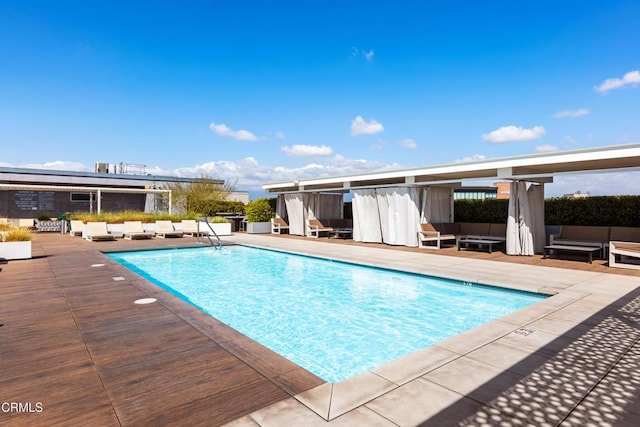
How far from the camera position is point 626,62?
42.0ft

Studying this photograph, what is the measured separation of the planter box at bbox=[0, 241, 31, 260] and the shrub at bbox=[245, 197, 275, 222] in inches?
429

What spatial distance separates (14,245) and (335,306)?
8.69 metres

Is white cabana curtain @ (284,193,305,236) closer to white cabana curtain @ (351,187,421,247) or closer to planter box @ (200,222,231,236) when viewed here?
planter box @ (200,222,231,236)

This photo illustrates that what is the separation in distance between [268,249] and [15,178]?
771 inches

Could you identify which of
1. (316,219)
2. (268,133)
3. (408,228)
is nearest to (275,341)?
(408,228)

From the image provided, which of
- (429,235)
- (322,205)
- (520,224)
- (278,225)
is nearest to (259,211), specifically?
(278,225)

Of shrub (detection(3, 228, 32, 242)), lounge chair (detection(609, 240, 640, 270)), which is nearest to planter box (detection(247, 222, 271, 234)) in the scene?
shrub (detection(3, 228, 32, 242))

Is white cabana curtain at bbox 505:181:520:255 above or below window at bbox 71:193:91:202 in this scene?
below

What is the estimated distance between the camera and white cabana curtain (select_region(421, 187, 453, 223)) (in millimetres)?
12805

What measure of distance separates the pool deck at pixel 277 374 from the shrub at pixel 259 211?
46.3 feet

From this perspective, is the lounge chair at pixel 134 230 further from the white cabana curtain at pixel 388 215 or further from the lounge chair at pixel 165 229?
the white cabana curtain at pixel 388 215

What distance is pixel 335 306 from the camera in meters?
6.38

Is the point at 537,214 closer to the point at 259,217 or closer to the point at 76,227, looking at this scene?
the point at 259,217

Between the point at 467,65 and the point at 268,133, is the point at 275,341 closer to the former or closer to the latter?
the point at 467,65
